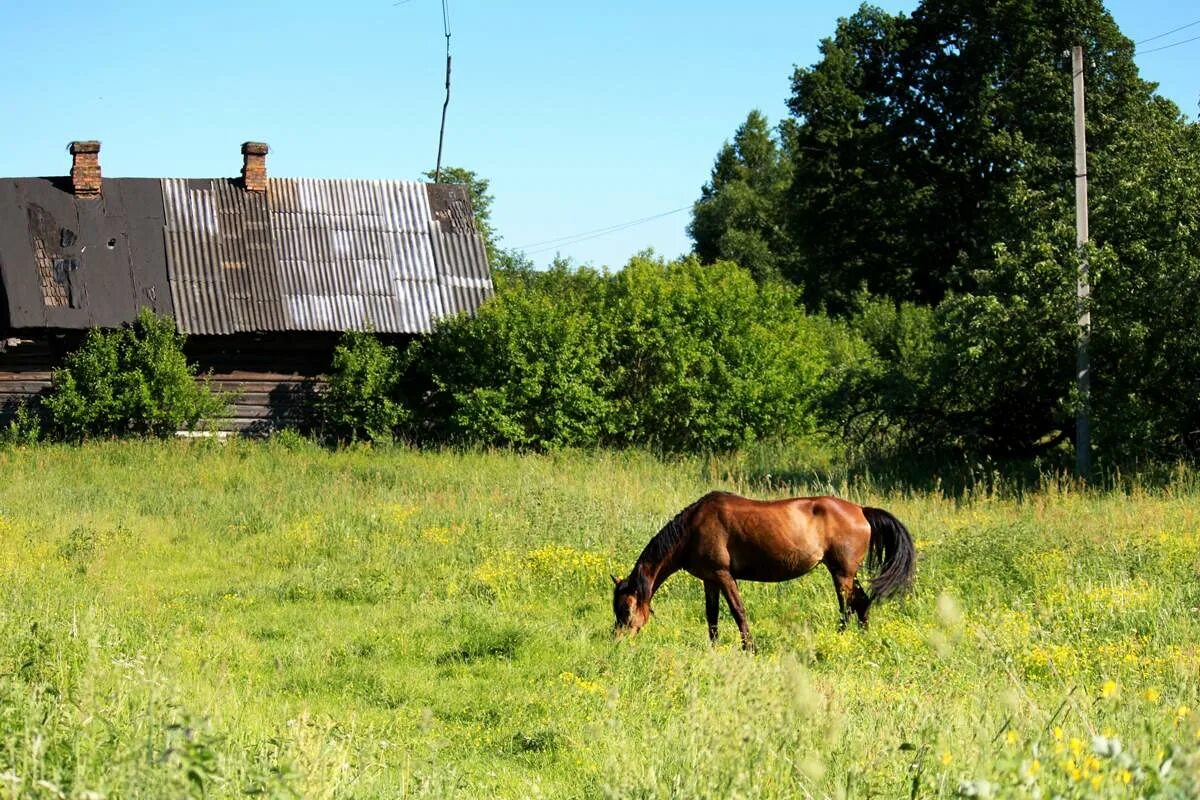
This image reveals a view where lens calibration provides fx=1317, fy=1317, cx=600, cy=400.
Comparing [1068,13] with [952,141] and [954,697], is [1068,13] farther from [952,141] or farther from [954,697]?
[954,697]

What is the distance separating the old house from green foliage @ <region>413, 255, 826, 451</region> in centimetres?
186

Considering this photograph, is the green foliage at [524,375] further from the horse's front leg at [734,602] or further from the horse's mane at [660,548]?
the horse's front leg at [734,602]

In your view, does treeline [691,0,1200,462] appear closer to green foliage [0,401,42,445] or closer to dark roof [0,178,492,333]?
dark roof [0,178,492,333]

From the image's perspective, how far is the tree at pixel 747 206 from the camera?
59781 millimetres

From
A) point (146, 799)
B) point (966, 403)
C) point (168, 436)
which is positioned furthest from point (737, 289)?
point (146, 799)

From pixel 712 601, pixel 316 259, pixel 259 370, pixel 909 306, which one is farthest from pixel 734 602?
pixel 909 306

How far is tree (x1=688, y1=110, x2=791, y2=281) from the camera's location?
196 ft

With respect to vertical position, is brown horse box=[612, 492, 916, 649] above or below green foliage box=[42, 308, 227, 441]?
below

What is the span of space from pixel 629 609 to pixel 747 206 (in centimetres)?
5588

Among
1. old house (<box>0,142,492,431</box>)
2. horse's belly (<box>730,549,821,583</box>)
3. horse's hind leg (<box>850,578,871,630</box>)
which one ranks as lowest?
horse's hind leg (<box>850,578,871,630</box>)

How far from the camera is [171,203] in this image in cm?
2677

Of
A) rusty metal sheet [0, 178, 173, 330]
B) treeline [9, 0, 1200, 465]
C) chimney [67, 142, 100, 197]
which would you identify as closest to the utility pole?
treeline [9, 0, 1200, 465]

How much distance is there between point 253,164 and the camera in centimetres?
2762

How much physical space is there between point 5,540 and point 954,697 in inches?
425
